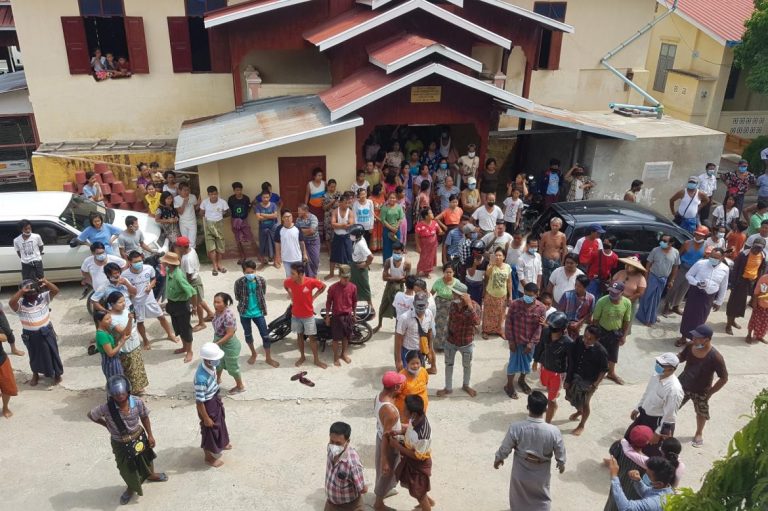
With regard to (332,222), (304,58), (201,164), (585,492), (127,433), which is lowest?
(585,492)

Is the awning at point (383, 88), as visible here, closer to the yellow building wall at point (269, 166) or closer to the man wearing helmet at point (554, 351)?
the yellow building wall at point (269, 166)

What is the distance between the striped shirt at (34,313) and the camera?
25.1 ft

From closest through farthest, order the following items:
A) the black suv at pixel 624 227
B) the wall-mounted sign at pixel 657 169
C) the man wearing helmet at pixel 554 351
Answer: the man wearing helmet at pixel 554 351 < the black suv at pixel 624 227 < the wall-mounted sign at pixel 657 169

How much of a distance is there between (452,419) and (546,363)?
1353mm

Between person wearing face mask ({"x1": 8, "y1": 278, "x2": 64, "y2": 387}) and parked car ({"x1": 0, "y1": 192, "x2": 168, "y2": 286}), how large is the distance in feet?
7.49

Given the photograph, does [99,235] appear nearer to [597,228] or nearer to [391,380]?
[391,380]

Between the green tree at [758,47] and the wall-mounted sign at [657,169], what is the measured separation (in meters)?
6.13

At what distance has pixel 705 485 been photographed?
11.4 ft

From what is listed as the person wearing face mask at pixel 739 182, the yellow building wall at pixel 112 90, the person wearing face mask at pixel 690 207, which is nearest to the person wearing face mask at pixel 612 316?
the person wearing face mask at pixel 690 207

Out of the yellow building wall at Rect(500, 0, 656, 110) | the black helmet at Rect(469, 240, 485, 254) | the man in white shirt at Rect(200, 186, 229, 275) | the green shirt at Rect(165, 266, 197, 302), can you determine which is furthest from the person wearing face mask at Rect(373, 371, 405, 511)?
the yellow building wall at Rect(500, 0, 656, 110)

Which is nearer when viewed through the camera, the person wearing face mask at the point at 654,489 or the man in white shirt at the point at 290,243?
the person wearing face mask at the point at 654,489

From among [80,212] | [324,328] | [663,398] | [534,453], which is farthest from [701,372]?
[80,212]

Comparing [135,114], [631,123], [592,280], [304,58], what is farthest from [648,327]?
[135,114]

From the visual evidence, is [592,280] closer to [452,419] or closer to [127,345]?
[452,419]
